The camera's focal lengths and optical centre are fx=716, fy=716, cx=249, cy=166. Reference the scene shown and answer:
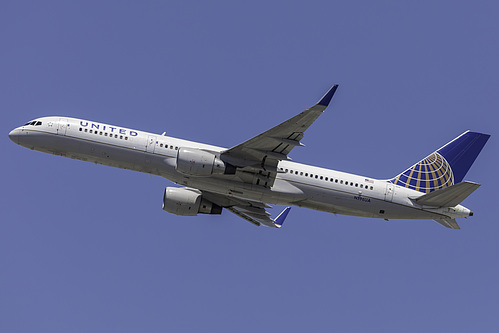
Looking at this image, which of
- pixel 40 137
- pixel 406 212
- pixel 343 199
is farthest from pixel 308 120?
pixel 40 137

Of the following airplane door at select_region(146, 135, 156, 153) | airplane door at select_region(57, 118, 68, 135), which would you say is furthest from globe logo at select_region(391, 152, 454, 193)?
airplane door at select_region(57, 118, 68, 135)

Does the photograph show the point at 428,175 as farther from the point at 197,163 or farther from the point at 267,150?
the point at 197,163

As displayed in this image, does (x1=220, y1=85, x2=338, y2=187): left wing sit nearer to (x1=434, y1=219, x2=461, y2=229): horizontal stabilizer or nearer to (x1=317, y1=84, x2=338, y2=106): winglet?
(x1=317, y1=84, x2=338, y2=106): winglet

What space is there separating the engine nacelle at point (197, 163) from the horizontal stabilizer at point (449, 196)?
579 inches

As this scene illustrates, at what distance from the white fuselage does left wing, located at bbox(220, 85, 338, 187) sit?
78cm

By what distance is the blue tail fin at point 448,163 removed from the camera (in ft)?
176

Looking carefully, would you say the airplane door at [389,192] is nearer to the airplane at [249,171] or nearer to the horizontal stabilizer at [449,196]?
the airplane at [249,171]

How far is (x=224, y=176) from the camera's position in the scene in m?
49.1

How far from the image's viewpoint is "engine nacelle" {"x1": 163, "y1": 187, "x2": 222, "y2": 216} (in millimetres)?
53594

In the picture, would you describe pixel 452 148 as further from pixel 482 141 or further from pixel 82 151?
pixel 82 151

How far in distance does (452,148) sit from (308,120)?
1573 cm

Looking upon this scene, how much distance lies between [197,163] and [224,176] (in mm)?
2481

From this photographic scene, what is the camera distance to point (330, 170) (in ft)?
169

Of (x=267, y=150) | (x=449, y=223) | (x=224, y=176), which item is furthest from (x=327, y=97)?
(x=449, y=223)
